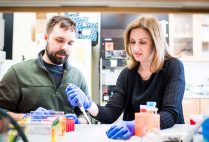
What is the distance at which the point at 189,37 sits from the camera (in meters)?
3.82

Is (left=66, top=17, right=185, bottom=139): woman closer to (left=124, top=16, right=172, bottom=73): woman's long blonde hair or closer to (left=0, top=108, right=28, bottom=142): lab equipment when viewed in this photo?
(left=124, top=16, right=172, bottom=73): woman's long blonde hair

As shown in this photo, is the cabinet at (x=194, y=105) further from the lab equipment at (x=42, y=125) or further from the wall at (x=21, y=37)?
the lab equipment at (x=42, y=125)

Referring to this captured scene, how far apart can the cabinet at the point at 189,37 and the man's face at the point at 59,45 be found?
2309 millimetres

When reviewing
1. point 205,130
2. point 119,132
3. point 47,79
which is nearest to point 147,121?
point 119,132

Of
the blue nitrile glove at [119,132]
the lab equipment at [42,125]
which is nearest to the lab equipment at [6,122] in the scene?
the lab equipment at [42,125]

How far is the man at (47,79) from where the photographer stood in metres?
1.62

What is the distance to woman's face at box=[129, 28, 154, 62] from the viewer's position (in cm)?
153

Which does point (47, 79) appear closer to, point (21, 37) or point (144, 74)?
point (144, 74)

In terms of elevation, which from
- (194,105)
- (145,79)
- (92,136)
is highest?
(145,79)

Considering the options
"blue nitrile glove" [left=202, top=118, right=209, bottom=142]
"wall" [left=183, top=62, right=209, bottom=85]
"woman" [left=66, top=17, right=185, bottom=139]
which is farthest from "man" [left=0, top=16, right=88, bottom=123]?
"wall" [left=183, top=62, right=209, bottom=85]

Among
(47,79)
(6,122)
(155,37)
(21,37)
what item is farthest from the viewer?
(21,37)

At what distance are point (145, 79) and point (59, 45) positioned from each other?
2.08 feet

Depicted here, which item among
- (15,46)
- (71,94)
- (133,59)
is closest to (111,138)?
(71,94)

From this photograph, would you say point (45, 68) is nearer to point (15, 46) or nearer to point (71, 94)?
point (71, 94)
